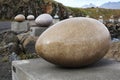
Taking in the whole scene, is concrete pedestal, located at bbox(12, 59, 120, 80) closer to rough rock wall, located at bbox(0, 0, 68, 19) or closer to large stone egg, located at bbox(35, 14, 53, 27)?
large stone egg, located at bbox(35, 14, 53, 27)

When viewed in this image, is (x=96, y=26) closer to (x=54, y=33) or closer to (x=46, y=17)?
(x=54, y=33)

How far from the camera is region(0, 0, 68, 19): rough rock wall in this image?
31.3 meters

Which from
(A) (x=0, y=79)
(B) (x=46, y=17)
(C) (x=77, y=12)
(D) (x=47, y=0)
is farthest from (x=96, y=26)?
(C) (x=77, y=12)

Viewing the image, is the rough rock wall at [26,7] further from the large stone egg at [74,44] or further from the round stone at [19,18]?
the large stone egg at [74,44]

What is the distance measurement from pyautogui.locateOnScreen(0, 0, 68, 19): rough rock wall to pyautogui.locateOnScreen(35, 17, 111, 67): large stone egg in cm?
2764

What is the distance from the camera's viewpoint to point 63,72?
3.80 meters

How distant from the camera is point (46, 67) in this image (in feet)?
13.7

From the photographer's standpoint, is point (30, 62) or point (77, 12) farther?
point (77, 12)

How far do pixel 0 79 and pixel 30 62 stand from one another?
1.82 meters

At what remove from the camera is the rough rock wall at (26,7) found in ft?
103

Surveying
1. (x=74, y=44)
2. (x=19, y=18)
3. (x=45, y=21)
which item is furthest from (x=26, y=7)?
(x=74, y=44)

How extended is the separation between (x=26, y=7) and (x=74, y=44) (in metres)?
28.7

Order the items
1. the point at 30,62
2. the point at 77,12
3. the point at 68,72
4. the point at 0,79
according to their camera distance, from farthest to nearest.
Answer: the point at 77,12 < the point at 0,79 < the point at 30,62 < the point at 68,72

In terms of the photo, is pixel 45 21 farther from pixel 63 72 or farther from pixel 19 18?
pixel 63 72
